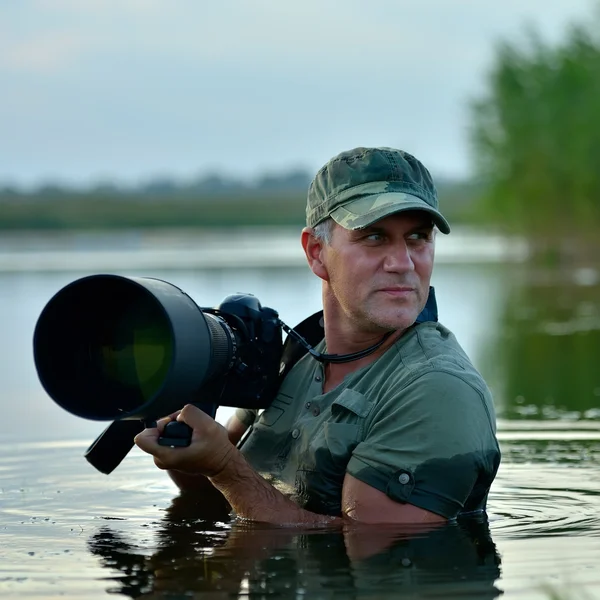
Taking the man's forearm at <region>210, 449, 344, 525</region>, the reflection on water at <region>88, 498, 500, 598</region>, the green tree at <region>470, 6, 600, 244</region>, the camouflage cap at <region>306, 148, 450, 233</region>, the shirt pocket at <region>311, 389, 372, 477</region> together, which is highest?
the green tree at <region>470, 6, 600, 244</region>

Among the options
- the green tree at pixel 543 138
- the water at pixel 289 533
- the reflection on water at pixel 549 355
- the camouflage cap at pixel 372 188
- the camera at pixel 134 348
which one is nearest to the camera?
the camera at pixel 134 348

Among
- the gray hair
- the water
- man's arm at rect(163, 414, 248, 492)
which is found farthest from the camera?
man's arm at rect(163, 414, 248, 492)

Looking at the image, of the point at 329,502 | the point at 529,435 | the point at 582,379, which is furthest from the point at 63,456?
the point at 582,379

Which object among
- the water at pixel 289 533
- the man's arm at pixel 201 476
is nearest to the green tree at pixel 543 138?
the water at pixel 289 533

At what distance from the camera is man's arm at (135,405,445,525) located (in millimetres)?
3912

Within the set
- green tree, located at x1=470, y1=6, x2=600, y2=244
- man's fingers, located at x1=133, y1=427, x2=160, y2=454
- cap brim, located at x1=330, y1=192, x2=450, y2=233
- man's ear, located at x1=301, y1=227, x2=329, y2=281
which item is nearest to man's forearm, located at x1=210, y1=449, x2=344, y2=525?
man's fingers, located at x1=133, y1=427, x2=160, y2=454

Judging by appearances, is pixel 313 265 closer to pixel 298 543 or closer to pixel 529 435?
pixel 298 543

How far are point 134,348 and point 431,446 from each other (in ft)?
2.70

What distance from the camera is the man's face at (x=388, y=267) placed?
4.06 meters

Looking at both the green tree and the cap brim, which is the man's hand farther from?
the green tree

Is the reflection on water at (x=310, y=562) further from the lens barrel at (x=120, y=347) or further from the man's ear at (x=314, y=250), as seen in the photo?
the man's ear at (x=314, y=250)

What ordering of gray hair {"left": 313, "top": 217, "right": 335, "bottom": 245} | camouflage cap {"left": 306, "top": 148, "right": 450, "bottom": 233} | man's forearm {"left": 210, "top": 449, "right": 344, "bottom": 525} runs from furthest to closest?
1. gray hair {"left": 313, "top": 217, "right": 335, "bottom": 245}
2. man's forearm {"left": 210, "top": 449, "right": 344, "bottom": 525}
3. camouflage cap {"left": 306, "top": 148, "right": 450, "bottom": 233}

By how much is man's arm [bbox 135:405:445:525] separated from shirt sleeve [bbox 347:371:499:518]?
5cm

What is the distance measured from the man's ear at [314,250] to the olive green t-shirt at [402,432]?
289mm
